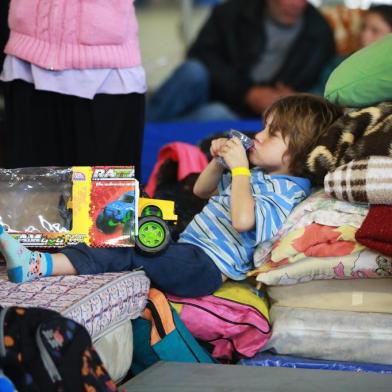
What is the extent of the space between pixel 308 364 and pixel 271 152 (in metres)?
0.52

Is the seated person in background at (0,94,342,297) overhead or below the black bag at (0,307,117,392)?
overhead

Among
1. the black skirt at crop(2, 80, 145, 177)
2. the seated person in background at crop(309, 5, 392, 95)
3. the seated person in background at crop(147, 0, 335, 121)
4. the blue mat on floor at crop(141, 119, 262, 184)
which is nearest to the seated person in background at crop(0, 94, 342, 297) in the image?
the black skirt at crop(2, 80, 145, 177)

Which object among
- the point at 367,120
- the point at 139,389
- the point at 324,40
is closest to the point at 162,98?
the point at 324,40

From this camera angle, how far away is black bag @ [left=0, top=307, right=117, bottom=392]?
4.36ft

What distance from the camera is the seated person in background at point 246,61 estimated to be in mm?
3824

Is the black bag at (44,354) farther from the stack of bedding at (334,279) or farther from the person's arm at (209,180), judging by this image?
the person's arm at (209,180)

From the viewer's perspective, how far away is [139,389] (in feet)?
5.13

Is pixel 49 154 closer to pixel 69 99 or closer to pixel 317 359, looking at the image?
pixel 69 99

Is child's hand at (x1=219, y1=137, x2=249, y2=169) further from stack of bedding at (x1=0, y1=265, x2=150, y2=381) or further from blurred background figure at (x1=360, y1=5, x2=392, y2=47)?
blurred background figure at (x1=360, y1=5, x2=392, y2=47)

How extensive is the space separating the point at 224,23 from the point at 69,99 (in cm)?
196

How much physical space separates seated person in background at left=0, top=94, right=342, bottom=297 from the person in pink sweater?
0.96 feet

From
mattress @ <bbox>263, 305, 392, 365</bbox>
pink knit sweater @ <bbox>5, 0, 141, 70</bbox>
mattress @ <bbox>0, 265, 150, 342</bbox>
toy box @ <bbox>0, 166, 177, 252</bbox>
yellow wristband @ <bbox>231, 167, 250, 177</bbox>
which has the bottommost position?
mattress @ <bbox>263, 305, 392, 365</bbox>

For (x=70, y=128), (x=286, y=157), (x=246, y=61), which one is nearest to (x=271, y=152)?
(x=286, y=157)

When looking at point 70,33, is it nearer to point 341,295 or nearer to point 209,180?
point 209,180
